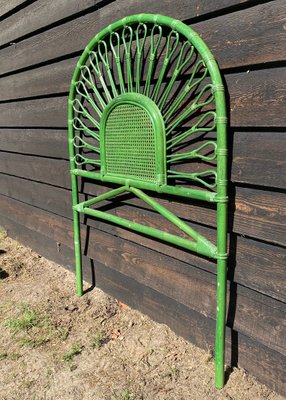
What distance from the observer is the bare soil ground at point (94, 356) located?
194 cm

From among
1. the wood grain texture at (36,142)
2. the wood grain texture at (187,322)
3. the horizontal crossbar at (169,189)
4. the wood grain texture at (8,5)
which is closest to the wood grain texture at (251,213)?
the horizontal crossbar at (169,189)

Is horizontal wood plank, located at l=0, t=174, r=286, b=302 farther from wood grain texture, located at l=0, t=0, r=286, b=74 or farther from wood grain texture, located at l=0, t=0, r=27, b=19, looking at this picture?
wood grain texture, located at l=0, t=0, r=27, b=19

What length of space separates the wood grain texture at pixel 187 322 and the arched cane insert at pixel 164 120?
0.17 meters

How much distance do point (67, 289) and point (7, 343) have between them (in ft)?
2.25

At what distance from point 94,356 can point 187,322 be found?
56 cm

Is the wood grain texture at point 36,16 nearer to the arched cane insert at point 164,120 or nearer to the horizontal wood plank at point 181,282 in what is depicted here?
the arched cane insert at point 164,120

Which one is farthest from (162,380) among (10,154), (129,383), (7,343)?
(10,154)

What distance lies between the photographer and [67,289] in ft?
9.91

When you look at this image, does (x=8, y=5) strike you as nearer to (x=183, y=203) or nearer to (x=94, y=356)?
(x=183, y=203)

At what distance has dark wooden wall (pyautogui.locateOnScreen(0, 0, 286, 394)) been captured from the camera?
1609mm

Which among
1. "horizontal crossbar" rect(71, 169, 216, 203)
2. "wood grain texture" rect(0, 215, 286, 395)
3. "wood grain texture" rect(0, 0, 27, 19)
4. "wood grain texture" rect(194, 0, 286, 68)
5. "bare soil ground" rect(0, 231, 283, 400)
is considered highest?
"wood grain texture" rect(0, 0, 27, 19)

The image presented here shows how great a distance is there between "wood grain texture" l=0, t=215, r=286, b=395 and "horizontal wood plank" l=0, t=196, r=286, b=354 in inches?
2.1

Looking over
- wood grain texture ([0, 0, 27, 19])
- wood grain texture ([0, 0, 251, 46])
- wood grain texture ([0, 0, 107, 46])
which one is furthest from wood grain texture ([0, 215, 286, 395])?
wood grain texture ([0, 0, 27, 19])

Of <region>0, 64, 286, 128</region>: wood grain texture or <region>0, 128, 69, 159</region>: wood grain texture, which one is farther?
<region>0, 128, 69, 159</region>: wood grain texture
